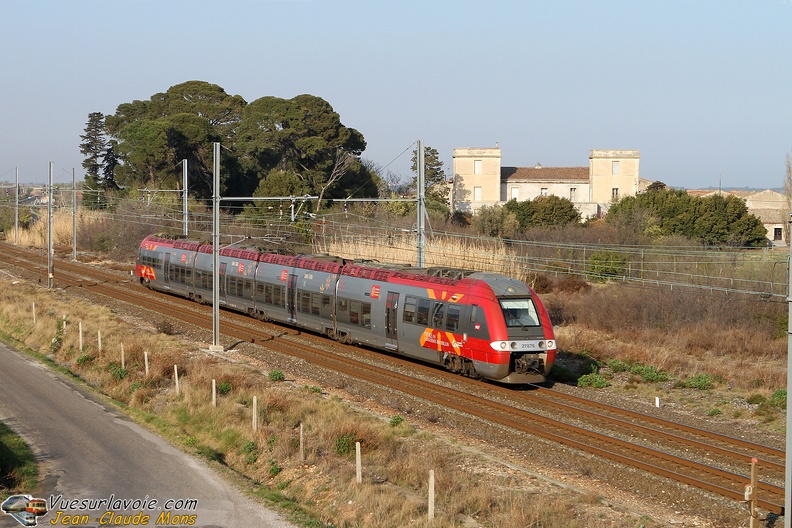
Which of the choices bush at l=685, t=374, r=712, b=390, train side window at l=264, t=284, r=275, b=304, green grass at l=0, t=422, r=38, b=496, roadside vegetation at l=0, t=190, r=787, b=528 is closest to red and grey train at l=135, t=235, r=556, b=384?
train side window at l=264, t=284, r=275, b=304

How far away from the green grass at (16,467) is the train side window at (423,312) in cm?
1208

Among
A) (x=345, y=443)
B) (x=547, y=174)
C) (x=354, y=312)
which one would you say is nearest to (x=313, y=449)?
(x=345, y=443)

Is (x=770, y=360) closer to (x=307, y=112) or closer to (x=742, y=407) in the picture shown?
(x=742, y=407)

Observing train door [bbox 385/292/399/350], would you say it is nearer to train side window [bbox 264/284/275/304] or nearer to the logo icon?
train side window [bbox 264/284/275/304]

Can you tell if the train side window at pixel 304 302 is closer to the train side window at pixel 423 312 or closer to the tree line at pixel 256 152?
the train side window at pixel 423 312

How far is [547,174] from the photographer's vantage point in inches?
3565

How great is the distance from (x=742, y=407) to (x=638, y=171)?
69.8 m

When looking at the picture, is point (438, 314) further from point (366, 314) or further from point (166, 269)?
point (166, 269)

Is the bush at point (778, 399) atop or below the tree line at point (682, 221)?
below

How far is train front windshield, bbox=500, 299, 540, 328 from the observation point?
23.2 m

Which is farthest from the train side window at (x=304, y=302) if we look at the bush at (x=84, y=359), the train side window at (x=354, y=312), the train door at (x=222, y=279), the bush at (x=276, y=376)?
the bush at (x=84, y=359)

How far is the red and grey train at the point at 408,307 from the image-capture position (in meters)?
23.3

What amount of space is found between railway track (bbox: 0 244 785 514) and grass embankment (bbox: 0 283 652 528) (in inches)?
98.6

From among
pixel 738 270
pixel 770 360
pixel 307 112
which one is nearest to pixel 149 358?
pixel 770 360
